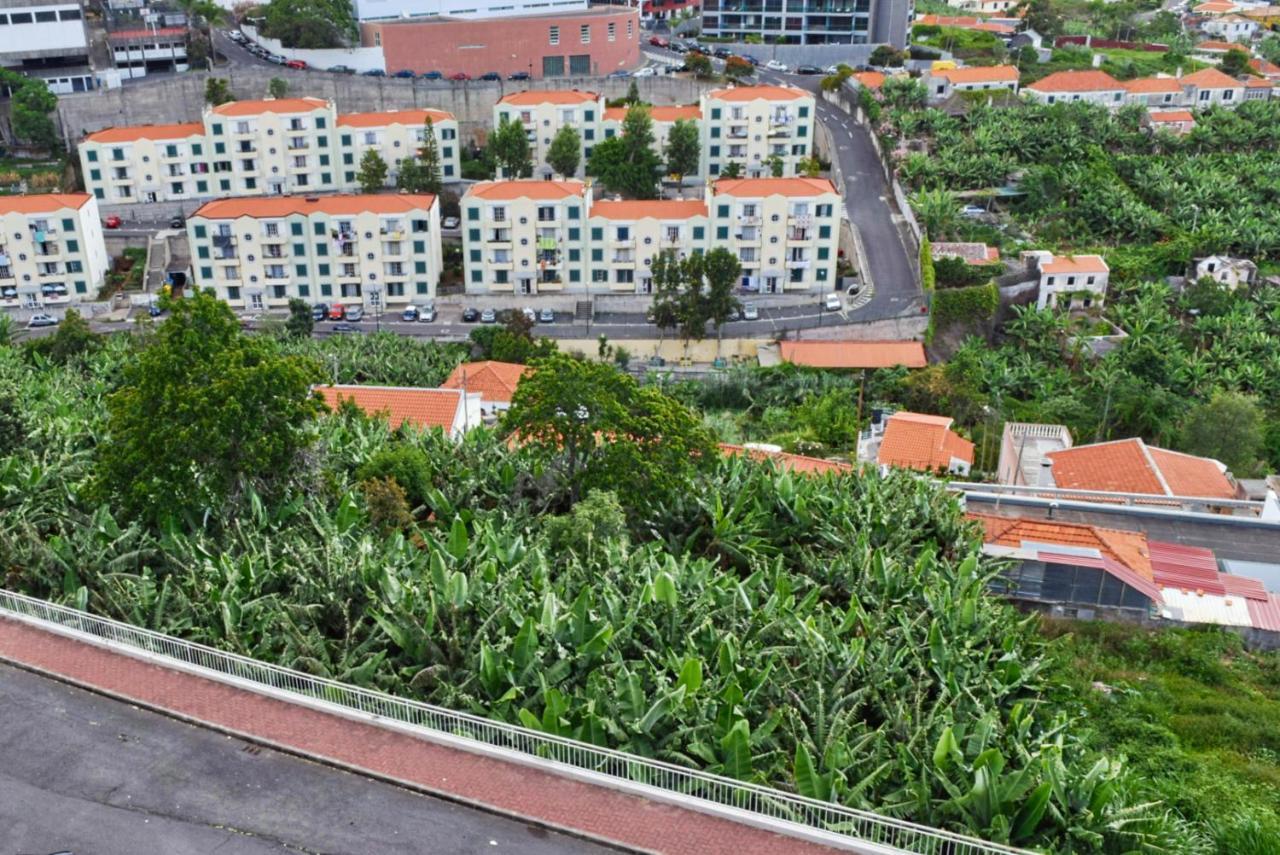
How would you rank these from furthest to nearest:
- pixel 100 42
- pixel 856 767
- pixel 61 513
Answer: pixel 100 42
pixel 61 513
pixel 856 767

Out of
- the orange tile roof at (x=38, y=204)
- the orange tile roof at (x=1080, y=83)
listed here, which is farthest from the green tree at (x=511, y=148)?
the orange tile roof at (x=1080, y=83)

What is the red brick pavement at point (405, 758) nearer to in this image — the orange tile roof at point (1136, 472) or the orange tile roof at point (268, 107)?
the orange tile roof at point (1136, 472)

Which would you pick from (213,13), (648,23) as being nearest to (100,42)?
(213,13)

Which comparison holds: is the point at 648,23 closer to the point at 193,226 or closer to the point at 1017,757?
the point at 193,226

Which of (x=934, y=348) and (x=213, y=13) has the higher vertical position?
(x=213, y=13)

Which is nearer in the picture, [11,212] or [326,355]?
[326,355]

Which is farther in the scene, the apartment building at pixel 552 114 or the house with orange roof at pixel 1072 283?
the apartment building at pixel 552 114

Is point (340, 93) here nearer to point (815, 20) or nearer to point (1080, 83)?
point (815, 20)

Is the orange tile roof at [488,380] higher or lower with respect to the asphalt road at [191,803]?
lower
